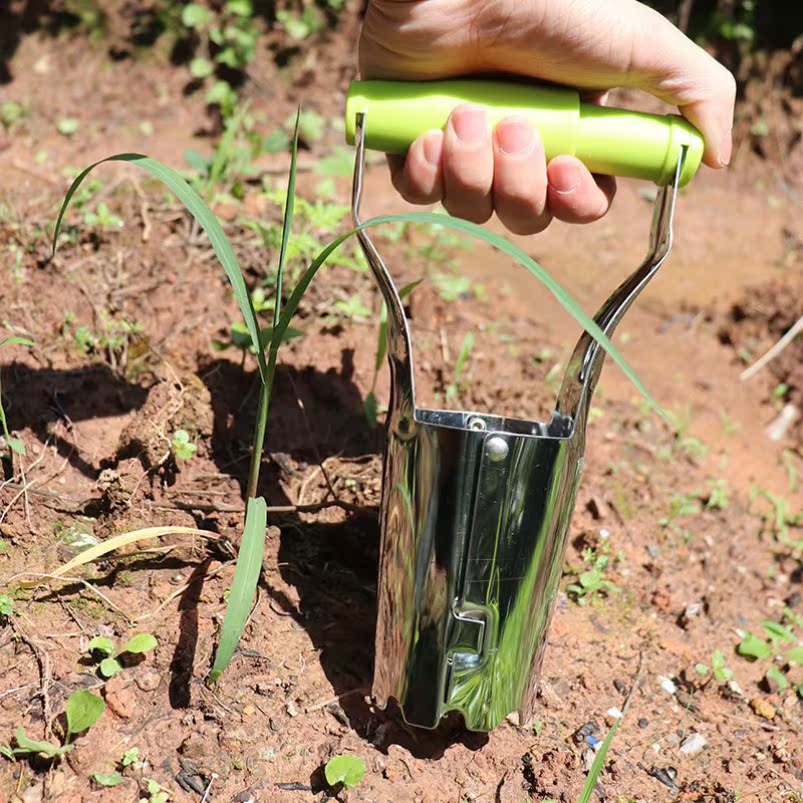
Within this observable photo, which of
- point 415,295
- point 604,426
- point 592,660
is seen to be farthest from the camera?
point 415,295

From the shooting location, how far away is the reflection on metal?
1287mm

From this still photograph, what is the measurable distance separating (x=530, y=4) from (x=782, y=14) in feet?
8.87

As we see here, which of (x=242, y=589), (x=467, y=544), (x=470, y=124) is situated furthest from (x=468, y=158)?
(x=242, y=589)

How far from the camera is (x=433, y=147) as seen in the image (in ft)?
4.98

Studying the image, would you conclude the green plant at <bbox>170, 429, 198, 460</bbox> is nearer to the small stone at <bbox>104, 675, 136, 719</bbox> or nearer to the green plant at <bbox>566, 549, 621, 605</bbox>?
the small stone at <bbox>104, 675, 136, 719</bbox>

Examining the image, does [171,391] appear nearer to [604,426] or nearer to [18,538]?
[18,538]

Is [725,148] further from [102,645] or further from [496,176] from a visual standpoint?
[102,645]

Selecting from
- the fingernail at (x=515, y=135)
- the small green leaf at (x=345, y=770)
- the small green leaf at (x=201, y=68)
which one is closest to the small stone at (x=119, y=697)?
the small green leaf at (x=345, y=770)

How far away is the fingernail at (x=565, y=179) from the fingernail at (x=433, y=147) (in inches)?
8.1

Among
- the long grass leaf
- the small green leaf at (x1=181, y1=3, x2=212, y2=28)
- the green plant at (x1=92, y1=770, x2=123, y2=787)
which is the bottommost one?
the green plant at (x1=92, y1=770, x2=123, y2=787)

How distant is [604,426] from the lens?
220 centimetres

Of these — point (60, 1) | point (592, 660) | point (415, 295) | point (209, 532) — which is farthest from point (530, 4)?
point (60, 1)

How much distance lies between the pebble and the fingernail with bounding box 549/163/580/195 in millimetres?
900

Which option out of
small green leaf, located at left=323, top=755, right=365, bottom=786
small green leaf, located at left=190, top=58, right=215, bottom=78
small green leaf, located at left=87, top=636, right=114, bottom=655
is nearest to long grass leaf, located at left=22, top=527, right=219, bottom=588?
small green leaf, located at left=87, top=636, right=114, bottom=655
